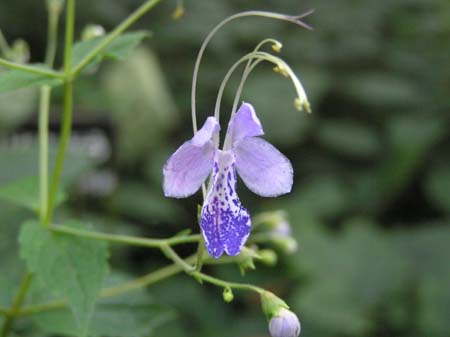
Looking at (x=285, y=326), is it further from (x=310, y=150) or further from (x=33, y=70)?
(x=310, y=150)

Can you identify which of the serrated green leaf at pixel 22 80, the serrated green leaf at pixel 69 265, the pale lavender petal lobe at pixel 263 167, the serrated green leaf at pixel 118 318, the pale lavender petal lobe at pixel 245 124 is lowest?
the serrated green leaf at pixel 118 318

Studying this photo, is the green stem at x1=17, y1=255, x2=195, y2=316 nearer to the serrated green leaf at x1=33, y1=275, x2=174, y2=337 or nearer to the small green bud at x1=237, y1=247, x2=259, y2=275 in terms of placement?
A: the serrated green leaf at x1=33, y1=275, x2=174, y2=337

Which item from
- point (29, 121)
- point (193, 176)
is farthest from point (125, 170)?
point (193, 176)

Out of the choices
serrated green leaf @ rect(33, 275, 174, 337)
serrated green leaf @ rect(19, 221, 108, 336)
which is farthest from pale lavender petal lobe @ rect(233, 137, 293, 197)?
serrated green leaf @ rect(33, 275, 174, 337)

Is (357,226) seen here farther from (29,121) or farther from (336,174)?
(29,121)

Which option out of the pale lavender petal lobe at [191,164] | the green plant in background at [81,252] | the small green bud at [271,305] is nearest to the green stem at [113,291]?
the green plant in background at [81,252]

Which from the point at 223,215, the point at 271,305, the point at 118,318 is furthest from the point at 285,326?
the point at 118,318

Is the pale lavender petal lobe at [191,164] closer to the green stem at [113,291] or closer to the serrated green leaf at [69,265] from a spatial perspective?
the serrated green leaf at [69,265]
